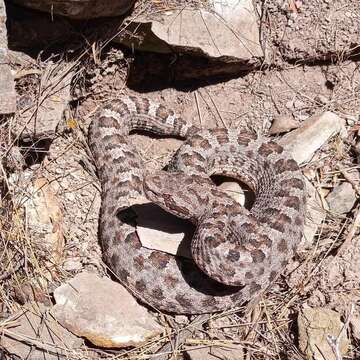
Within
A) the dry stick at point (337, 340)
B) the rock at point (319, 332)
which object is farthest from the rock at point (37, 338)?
the dry stick at point (337, 340)

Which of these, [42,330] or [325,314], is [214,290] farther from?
[42,330]

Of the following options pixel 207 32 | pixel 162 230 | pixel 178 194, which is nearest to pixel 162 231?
pixel 162 230

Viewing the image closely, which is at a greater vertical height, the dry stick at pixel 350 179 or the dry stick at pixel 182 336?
the dry stick at pixel 350 179

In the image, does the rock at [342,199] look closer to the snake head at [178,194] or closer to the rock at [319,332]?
the rock at [319,332]

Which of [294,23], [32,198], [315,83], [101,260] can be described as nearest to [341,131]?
[315,83]

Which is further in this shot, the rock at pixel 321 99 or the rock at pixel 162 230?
the rock at pixel 321 99

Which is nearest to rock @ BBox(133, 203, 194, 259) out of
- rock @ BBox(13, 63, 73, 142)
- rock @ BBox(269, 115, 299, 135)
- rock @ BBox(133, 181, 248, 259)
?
rock @ BBox(133, 181, 248, 259)

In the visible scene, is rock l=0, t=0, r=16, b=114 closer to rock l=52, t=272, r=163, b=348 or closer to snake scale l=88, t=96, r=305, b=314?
snake scale l=88, t=96, r=305, b=314
